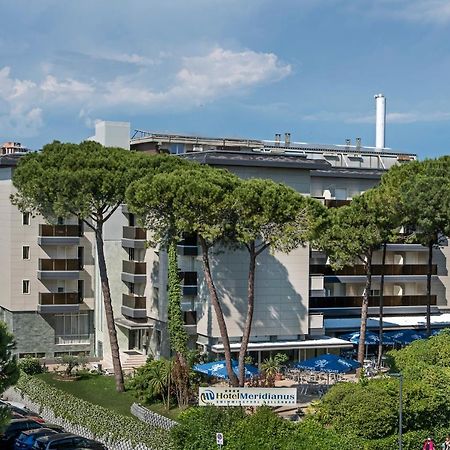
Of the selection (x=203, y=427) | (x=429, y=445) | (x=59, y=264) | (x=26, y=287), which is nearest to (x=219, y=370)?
(x=203, y=427)

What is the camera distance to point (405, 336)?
53594 mm

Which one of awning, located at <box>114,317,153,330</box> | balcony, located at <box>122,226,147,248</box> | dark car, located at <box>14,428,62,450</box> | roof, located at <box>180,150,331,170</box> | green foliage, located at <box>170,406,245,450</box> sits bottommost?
dark car, located at <box>14,428,62,450</box>

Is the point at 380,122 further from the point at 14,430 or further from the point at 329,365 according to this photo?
the point at 14,430

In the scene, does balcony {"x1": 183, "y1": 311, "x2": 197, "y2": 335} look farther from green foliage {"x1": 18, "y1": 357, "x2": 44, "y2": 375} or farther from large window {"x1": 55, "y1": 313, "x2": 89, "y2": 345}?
large window {"x1": 55, "y1": 313, "x2": 89, "y2": 345}

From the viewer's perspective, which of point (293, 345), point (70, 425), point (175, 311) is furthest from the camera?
point (293, 345)

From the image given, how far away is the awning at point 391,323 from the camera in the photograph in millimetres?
54562

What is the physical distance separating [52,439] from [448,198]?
2668 cm

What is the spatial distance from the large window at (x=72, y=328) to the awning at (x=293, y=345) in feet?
51.2

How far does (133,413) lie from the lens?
40.7m

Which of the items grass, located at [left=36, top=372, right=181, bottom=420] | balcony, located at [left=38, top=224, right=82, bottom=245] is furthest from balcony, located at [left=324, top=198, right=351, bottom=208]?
grass, located at [left=36, top=372, right=181, bottom=420]

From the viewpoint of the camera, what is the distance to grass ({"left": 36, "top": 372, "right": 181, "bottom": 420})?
41.5m

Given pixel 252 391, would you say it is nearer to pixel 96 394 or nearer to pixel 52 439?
pixel 52 439

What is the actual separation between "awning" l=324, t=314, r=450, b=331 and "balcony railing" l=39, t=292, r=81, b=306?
59.5 ft

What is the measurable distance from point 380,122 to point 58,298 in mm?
44071
